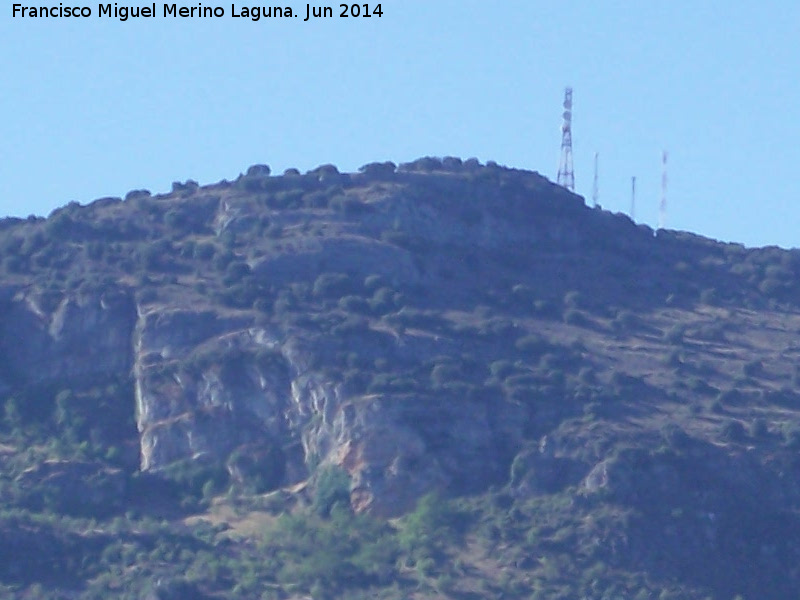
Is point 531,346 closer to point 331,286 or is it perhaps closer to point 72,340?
point 331,286

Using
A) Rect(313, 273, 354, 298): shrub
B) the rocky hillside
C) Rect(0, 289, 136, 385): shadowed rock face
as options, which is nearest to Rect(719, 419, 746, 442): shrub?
the rocky hillside

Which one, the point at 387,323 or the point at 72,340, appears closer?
the point at 387,323

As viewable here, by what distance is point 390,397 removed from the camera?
77250 millimetres

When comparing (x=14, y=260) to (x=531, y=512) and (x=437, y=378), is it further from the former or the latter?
(x=531, y=512)

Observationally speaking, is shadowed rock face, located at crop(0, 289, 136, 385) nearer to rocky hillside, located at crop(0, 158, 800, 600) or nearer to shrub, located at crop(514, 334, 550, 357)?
rocky hillside, located at crop(0, 158, 800, 600)

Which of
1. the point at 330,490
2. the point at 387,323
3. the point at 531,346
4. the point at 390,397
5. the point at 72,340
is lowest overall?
the point at 330,490

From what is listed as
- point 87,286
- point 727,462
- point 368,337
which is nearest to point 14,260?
point 87,286

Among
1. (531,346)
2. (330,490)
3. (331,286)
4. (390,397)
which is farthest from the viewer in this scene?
(331,286)

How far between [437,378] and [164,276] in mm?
14004

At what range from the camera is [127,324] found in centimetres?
8525

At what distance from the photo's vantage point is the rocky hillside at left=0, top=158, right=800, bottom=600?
2844 inches

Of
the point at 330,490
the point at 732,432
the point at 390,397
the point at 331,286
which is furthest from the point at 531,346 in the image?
the point at 330,490

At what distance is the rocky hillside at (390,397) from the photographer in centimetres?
7225

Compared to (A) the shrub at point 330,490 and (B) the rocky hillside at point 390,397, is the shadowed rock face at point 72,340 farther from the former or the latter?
(A) the shrub at point 330,490
